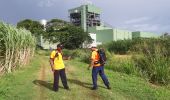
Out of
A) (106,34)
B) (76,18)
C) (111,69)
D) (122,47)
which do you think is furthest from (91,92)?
(76,18)

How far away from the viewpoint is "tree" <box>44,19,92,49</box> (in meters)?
73.4

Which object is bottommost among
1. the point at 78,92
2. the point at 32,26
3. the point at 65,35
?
the point at 78,92

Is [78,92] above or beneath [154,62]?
beneath

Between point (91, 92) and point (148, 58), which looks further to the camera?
point (148, 58)

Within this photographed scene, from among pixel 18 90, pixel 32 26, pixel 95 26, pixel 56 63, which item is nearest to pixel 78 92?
pixel 56 63

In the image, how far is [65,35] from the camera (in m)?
74.2

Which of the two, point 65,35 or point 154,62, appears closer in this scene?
point 154,62

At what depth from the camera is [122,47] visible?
56625mm

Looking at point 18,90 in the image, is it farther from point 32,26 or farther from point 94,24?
point 94,24

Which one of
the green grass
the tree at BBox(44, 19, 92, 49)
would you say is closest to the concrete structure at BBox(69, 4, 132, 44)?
the tree at BBox(44, 19, 92, 49)

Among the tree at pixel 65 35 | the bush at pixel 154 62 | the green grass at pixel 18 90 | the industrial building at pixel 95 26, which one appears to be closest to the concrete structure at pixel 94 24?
the industrial building at pixel 95 26

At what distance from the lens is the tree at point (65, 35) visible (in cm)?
7338

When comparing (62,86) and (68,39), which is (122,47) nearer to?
(68,39)

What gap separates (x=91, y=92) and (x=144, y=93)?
211 centimetres
